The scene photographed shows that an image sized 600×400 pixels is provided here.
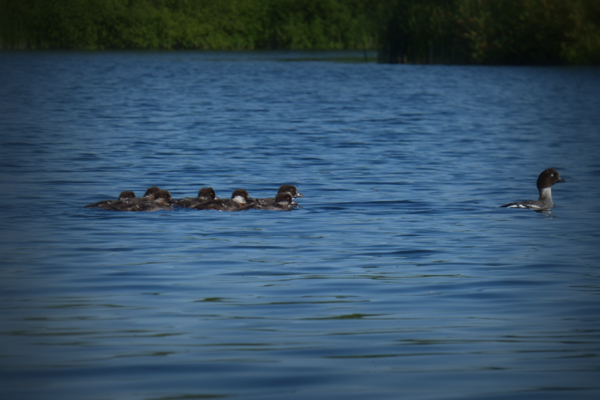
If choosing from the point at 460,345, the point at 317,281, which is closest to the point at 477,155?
the point at 317,281

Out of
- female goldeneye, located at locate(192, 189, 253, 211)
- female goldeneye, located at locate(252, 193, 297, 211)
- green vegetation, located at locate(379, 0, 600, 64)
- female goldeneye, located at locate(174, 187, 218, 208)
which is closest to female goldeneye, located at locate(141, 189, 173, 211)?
female goldeneye, located at locate(174, 187, 218, 208)

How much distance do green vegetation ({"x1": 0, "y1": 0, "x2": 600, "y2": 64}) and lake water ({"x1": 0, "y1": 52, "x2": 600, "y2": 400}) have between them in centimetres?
4513

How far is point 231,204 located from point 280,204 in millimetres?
767

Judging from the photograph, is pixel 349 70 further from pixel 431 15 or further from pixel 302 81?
pixel 302 81

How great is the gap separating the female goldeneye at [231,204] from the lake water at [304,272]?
329 mm

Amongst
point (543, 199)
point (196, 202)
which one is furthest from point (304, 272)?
point (543, 199)

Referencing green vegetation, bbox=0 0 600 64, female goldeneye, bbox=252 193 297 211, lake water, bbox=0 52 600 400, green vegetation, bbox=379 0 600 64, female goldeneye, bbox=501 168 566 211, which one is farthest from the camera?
green vegetation, bbox=0 0 600 64

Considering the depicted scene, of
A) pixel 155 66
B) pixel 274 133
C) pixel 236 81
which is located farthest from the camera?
pixel 155 66

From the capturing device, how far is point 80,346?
23.4 ft

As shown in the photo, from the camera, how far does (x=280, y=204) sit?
14883mm

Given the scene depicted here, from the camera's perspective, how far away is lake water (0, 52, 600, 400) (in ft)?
21.2

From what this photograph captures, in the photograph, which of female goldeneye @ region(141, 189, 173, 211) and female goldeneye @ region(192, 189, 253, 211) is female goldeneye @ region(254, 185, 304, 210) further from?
female goldeneye @ region(141, 189, 173, 211)

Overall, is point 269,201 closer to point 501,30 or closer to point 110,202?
point 110,202

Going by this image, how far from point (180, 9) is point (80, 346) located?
134920 millimetres
